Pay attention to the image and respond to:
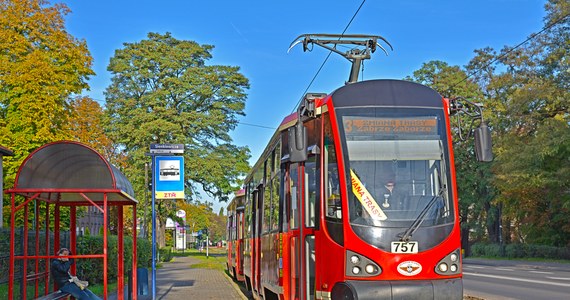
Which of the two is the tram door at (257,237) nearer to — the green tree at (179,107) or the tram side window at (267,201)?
the tram side window at (267,201)

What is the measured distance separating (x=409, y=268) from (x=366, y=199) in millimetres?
1013

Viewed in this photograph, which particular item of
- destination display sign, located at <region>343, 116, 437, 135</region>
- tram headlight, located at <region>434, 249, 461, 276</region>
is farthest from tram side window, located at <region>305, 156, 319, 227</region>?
tram headlight, located at <region>434, 249, 461, 276</region>

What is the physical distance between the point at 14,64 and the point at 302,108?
2314cm

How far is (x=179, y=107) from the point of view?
51.2 m

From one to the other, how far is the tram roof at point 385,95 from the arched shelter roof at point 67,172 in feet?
15.4

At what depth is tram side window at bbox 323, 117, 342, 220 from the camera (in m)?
10.2

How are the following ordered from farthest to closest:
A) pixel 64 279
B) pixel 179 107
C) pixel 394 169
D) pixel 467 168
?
1. pixel 467 168
2. pixel 179 107
3. pixel 64 279
4. pixel 394 169

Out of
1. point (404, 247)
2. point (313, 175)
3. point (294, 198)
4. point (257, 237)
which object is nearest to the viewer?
point (404, 247)

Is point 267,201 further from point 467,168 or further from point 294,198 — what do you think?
point 467,168

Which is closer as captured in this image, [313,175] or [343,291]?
[343,291]

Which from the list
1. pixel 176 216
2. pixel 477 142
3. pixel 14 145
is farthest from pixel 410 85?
pixel 176 216

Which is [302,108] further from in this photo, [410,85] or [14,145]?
[14,145]

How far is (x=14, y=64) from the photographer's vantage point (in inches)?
1236

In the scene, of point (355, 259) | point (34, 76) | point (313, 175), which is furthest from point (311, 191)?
point (34, 76)
